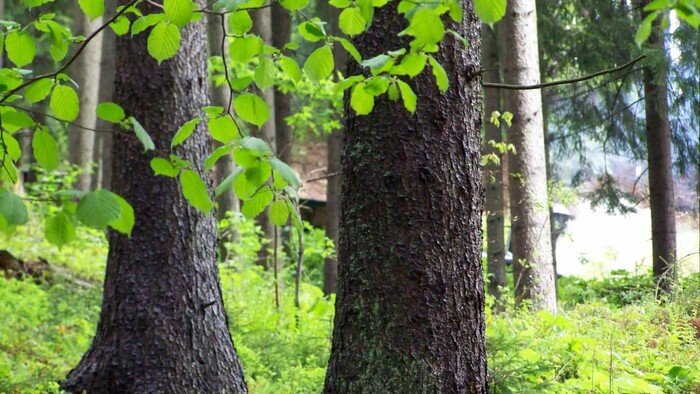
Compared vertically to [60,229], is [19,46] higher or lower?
higher

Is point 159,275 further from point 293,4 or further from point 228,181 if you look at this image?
point 293,4

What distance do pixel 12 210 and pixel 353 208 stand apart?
1748 mm

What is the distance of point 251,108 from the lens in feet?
8.58

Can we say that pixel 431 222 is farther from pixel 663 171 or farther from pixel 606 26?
pixel 606 26

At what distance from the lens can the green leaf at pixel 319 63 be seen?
2.53 meters

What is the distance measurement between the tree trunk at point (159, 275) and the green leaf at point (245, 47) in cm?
287

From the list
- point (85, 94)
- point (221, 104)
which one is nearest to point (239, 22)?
point (221, 104)

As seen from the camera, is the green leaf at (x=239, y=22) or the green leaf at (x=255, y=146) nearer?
the green leaf at (x=255, y=146)

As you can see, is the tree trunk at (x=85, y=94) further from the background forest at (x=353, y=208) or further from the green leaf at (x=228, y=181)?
the green leaf at (x=228, y=181)

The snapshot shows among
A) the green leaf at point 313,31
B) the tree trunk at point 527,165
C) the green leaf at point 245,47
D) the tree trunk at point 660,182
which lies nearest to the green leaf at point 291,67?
the green leaf at point 245,47

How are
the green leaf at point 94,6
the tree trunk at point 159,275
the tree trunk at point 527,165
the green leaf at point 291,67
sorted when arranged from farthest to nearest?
the tree trunk at point 527,165 < the tree trunk at point 159,275 < the green leaf at point 291,67 < the green leaf at point 94,6

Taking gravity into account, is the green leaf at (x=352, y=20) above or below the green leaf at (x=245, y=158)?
above

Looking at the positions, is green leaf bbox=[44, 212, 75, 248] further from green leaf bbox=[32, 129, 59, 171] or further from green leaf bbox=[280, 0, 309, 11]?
green leaf bbox=[280, 0, 309, 11]

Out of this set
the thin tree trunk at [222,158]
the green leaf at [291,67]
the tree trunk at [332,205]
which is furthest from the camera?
the tree trunk at [332,205]
